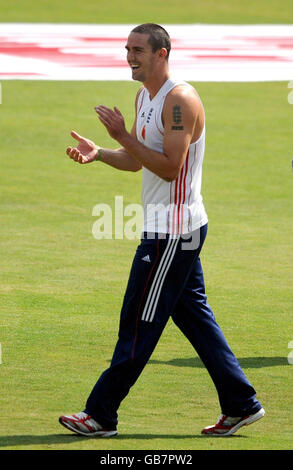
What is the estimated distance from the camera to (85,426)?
5.61 metres

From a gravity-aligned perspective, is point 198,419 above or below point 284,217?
below

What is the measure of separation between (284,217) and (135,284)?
20.3ft

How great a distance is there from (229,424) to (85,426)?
0.75 m

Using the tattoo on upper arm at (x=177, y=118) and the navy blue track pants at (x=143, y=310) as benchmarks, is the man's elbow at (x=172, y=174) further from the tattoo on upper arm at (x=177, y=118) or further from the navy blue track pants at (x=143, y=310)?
the navy blue track pants at (x=143, y=310)

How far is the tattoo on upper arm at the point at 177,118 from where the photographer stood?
5477 mm

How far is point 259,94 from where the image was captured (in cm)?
1745

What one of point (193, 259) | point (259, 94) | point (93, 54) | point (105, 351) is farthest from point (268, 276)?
point (93, 54)

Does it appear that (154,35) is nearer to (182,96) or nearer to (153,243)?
(182,96)

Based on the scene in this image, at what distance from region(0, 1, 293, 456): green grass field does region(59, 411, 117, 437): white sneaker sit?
58mm

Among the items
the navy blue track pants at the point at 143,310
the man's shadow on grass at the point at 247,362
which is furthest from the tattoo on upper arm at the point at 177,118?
the man's shadow on grass at the point at 247,362

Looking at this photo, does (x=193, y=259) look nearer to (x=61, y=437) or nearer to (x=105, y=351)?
(x=61, y=437)

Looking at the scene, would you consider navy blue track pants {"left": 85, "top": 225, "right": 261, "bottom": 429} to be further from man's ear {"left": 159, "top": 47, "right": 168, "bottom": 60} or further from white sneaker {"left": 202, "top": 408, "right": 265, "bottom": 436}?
man's ear {"left": 159, "top": 47, "right": 168, "bottom": 60}

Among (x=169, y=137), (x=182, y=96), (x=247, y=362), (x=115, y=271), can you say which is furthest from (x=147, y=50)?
(x=115, y=271)
